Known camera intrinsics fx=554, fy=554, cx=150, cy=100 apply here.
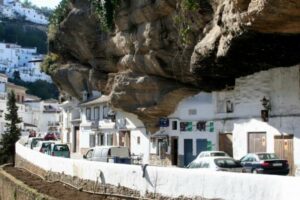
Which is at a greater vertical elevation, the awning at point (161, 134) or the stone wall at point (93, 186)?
the awning at point (161, 134)

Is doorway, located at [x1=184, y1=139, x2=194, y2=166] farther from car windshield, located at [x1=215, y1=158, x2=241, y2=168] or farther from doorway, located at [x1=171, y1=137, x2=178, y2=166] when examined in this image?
car windshield, located at [x1=215, y1=158, x2=241, y2=168]

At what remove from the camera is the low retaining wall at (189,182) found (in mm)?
14031

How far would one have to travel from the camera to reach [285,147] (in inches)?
1196

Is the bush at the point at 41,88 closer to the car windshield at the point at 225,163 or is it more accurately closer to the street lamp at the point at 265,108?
the street lamp at the point at 265,108

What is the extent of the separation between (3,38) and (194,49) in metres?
155

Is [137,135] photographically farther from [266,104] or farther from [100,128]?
[266,104]

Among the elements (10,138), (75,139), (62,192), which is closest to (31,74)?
(10,138)

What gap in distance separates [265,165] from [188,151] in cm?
1302

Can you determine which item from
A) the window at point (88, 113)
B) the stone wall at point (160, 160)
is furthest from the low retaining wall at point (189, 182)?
the window at point (88, 113)

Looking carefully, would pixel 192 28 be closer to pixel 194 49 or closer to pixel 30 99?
pixel 194 49

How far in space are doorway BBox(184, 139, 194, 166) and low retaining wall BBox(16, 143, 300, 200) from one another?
1231 cm

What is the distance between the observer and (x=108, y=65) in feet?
154

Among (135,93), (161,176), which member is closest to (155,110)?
(135,93)

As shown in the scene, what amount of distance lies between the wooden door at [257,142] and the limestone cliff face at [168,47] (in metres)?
3.76
